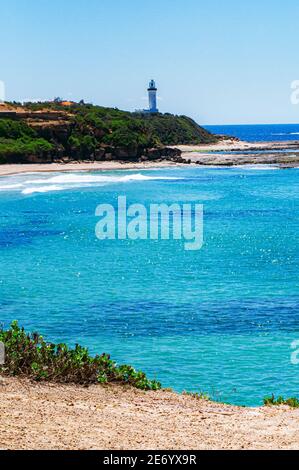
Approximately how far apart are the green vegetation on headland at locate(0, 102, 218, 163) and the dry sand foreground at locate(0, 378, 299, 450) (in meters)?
65.3

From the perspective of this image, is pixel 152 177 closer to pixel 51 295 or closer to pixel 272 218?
pixel 272 218

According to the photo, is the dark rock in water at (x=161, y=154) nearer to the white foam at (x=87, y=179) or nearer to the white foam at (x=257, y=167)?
the white foam at (x=257, y=167)

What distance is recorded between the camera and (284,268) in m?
26.0

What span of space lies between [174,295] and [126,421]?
489 inches

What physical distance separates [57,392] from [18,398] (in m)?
0.70

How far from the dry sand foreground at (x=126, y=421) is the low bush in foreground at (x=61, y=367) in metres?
0.22

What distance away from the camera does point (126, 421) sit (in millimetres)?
9633

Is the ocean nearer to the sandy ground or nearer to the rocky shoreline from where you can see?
the sandy ground

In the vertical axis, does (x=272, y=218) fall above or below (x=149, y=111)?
below

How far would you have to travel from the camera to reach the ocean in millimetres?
15773

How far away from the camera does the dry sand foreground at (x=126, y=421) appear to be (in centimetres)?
866

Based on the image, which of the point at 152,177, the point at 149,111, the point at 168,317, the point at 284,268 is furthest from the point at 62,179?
the point at 149,111

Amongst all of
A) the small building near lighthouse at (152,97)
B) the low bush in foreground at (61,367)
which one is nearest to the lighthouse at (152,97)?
the small building near lighthouse at (152,97)

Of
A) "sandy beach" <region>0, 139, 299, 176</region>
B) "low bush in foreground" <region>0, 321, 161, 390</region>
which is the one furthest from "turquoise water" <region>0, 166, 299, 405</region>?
"sandy beach" <region>0, 139, 299, 176</region>
